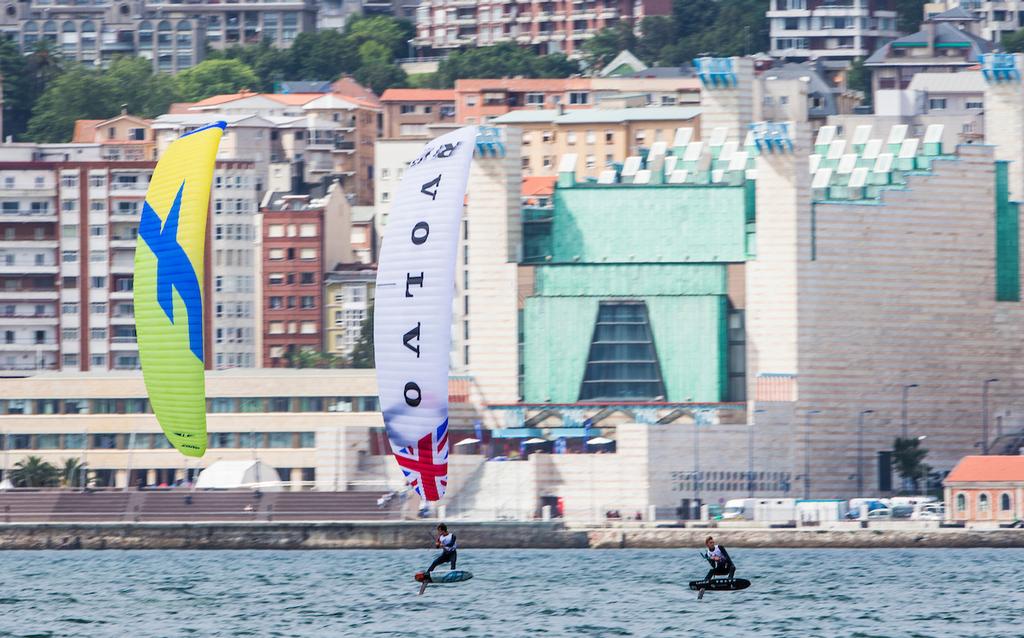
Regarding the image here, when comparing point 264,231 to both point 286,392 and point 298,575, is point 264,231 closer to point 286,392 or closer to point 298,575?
point 286,392

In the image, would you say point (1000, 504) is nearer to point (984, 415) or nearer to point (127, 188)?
point (984, 415)

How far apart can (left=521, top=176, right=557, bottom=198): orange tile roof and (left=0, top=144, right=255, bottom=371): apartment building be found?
16.1 m

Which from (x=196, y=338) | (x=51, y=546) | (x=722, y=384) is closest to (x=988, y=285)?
(x=722, y=384)

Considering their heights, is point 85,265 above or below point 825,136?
below

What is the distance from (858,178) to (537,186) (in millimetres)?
37481

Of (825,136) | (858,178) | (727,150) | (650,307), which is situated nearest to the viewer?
(650,307)

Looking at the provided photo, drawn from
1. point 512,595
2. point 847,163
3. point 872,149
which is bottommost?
point 512,595

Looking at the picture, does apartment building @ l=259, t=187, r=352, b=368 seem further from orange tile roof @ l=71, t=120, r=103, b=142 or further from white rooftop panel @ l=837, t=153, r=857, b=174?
white rooftop panel @ l=837, t=153, r=857, b=174

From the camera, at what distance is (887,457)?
457 ft

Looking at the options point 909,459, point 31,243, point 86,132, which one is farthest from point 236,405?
point 86,132

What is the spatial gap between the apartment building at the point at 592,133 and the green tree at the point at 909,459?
4144cm

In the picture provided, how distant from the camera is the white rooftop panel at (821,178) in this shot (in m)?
141

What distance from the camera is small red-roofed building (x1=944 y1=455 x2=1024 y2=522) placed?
127375 millimetres

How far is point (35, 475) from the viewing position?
141250mm
